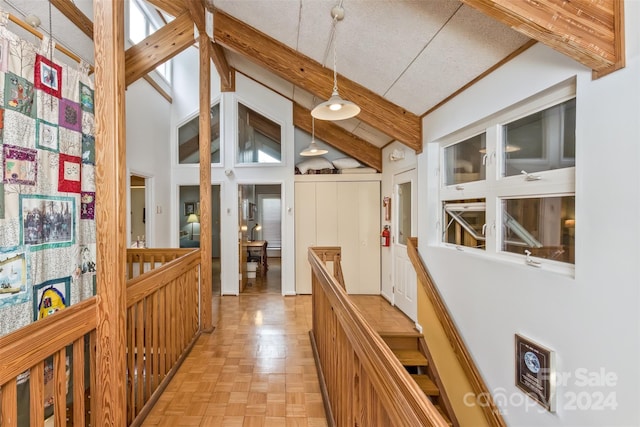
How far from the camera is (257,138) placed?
4.73 metres

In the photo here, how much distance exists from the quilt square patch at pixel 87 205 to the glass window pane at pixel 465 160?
125 inches

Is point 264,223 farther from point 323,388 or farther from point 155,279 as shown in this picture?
point 323,388

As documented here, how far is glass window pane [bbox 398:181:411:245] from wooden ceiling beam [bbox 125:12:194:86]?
127 inches

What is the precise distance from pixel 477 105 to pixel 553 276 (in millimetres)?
1299

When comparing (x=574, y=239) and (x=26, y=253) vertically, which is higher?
(x=574, y=239)

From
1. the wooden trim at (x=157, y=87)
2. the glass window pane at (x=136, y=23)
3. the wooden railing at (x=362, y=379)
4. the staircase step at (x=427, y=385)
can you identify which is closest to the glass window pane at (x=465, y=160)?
the wooden railing at (x=362, y=379)

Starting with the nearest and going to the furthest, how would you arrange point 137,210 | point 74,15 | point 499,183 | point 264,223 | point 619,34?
point 619,34 < point 499,183 < point 74,15 < point 137,210 < point 264,223

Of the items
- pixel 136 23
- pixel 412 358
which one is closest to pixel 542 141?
pixel 412 358

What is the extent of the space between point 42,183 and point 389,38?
8.64ft

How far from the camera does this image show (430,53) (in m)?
2.07

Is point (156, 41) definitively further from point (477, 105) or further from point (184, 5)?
point (477, 105)

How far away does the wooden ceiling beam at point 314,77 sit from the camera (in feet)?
9.55

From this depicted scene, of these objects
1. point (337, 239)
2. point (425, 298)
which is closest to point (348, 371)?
point (425, 298)

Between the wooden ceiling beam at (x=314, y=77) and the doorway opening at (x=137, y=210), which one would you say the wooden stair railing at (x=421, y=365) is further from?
the doorway opening at (x=137, y=210)
